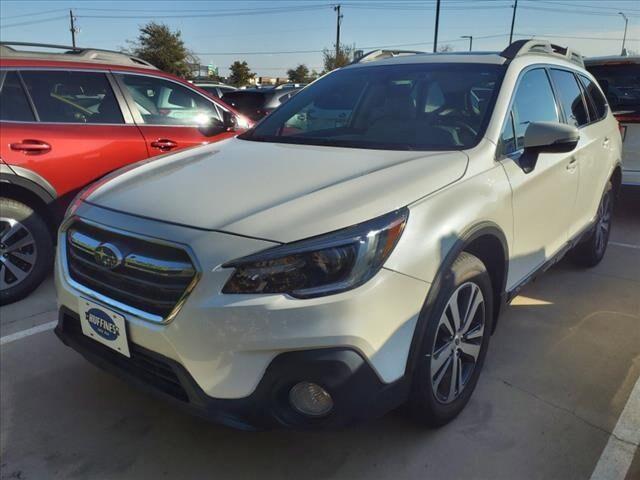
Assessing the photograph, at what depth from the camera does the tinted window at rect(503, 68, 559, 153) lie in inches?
113

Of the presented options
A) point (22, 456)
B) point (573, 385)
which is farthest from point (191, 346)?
point (573, 385)

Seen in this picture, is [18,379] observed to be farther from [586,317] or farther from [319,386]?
[586,317]

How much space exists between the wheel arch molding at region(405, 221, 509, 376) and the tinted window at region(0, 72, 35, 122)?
3324mm

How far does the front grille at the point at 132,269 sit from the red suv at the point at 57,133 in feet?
6.02

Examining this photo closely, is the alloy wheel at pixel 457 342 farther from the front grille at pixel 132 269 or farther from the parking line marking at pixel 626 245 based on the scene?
the parking line marking at pixel 626 245

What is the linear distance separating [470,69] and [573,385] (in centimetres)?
185

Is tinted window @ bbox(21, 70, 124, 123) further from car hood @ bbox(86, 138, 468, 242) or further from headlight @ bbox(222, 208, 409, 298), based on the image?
headlight @ bbox(222, 208, 409, 298)

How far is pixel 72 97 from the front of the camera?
13.7 ft

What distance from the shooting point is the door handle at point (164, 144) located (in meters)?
4.44

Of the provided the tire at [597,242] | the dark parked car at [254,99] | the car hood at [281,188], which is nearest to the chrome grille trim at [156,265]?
A: the car hood at [281,188]

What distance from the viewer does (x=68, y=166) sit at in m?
3.95

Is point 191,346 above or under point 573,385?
above

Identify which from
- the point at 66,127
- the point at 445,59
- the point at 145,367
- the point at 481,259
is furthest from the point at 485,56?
the point at 66,127

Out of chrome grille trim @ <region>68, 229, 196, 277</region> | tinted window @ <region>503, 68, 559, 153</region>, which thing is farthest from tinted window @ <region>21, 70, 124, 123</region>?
tinted window @ <region>503, 68, 559, 153</region>
